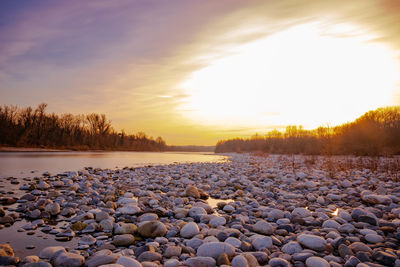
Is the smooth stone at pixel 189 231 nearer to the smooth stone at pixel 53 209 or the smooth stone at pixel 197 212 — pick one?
the smooth stone at pixel 197 212

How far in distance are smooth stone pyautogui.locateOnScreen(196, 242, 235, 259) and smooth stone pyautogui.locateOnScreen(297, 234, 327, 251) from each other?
925 mm

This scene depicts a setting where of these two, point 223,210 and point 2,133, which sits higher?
point 2,133

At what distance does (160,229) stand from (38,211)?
2392 mm

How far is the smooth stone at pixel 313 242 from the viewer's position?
9.11ft

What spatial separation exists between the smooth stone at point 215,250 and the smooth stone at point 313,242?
93 centimetres

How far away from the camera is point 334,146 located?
19469 millimetres

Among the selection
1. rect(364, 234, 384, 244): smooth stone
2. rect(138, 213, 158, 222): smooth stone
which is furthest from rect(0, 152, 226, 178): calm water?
rect(364, 234, 384, 244): smooth stone

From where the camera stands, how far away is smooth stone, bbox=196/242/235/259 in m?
2.57

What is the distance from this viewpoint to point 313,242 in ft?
9.23

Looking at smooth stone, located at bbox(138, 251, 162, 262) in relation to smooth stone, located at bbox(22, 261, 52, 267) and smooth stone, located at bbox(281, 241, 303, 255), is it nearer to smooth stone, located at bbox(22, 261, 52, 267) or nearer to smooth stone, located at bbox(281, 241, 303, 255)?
smooth stone, located at bbox(22, 261, 52, 267)

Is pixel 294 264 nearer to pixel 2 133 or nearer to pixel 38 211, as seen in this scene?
pixel 38 211

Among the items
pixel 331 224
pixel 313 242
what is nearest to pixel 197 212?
pixel 313 242

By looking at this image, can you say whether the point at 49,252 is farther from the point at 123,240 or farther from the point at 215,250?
the point at 215,250

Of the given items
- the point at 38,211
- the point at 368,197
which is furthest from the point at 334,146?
the point at 38,211
